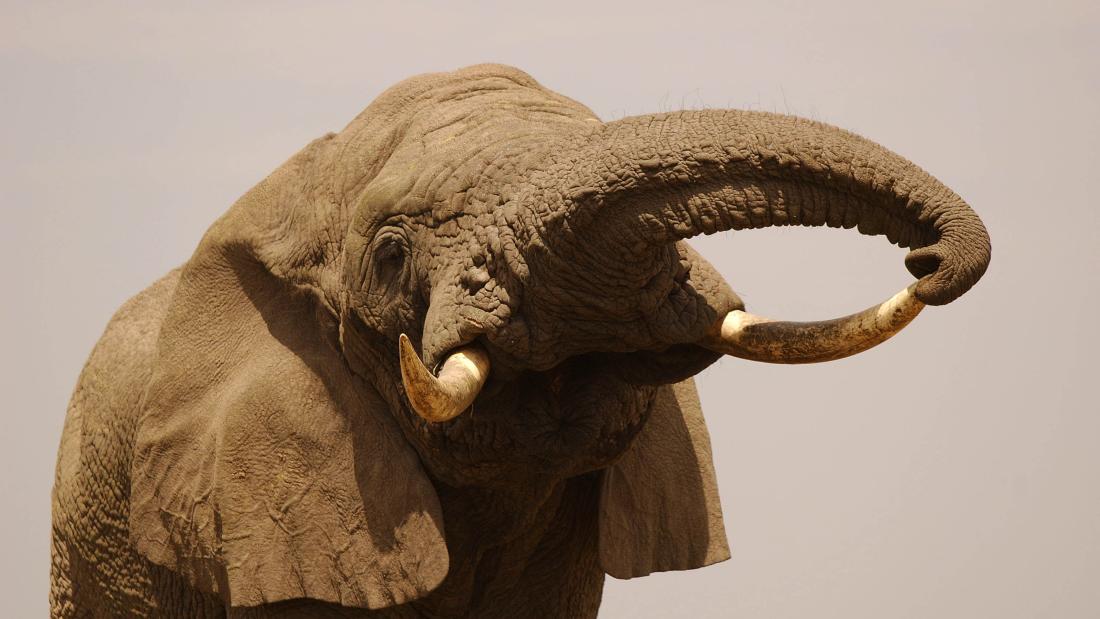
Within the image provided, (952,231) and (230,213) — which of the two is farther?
(230,213)

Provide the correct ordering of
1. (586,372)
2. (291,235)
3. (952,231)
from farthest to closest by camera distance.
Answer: (291,235) < (586,372) < (952,231)

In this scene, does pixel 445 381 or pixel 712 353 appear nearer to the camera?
pixel 445 381

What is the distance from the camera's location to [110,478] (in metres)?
5.92

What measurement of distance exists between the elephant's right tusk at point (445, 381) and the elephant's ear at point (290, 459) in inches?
20.2

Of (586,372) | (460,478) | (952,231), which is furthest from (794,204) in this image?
(460,478)

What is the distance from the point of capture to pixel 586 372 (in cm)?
496

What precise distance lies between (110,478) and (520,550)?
100 centimetres

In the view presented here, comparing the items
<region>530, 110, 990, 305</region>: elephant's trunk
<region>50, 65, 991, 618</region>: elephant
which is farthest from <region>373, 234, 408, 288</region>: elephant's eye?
<region>530, 110, 990, 305</region>: elephant's trunk

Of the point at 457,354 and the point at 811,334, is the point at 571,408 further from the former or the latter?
the point at 811,334

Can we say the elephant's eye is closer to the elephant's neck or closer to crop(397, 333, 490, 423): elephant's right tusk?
crop(397, 333, 490, 423): elephant's right tusk

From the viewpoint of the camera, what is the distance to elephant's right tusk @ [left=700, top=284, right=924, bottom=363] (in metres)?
4.51

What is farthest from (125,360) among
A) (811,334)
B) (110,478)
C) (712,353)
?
(811,334)

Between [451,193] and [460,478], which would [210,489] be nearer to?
[460,478]

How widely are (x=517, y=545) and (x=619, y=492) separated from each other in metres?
0.23
